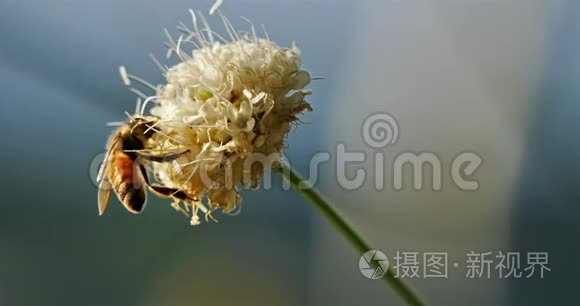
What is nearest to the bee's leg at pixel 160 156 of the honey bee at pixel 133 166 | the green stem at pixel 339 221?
the honey bee at pixel 133 166

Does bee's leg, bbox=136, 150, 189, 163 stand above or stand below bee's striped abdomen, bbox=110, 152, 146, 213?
Result: above

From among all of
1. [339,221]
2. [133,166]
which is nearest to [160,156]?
Answer: [133,166]

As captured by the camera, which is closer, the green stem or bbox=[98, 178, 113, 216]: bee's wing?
the green stem

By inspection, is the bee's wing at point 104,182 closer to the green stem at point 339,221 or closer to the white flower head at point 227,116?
the white flower head at point 227,116

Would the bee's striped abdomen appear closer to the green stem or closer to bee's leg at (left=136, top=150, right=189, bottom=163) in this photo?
bee's leg at (left=136, top=150, right=189, bottom=163)

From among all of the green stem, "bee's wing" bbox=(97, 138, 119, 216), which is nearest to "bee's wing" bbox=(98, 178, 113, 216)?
"bee's wing" bbox=(97, 138, 119, 216)

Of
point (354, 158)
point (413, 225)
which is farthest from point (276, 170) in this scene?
point (413, 225)

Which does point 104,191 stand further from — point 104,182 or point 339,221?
point 339,221
